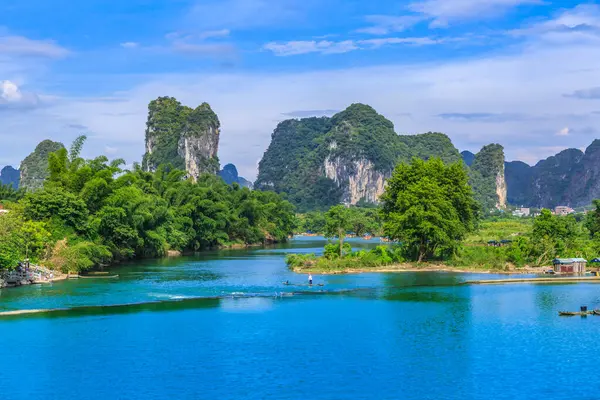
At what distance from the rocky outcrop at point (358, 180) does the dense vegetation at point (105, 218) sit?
103 meters

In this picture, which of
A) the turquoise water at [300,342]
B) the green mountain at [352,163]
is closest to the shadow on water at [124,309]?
the turquoise water at [300,342]

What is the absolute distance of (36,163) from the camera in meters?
130

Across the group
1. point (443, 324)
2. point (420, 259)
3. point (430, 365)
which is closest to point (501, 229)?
point (420, 259)

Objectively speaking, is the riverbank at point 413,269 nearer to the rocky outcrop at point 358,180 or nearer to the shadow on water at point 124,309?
the shadow on water at point 124,309

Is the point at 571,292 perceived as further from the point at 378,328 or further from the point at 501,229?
the point at 501,229

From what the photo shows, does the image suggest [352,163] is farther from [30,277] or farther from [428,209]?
[30,277]

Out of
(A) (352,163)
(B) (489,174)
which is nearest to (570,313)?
(A) (352,163)

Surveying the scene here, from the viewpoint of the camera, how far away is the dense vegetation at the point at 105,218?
42438mm

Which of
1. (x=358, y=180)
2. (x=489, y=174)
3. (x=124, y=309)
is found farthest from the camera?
(x=489, y=174)

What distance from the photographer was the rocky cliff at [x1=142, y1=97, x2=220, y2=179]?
14212 centimetres

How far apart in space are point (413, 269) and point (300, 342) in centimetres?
2269

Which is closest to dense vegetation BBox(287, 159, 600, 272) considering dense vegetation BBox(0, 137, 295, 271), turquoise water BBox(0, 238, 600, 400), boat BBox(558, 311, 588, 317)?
turquoise water BBox(0, 238, 600, 400)

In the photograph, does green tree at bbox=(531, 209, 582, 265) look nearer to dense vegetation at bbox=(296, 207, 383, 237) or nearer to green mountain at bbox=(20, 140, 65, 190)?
dense vegetation at bbox=(296, 207, 383, 237)

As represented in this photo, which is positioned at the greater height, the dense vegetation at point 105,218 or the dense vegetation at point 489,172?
the dense vegetation at point 489,172
